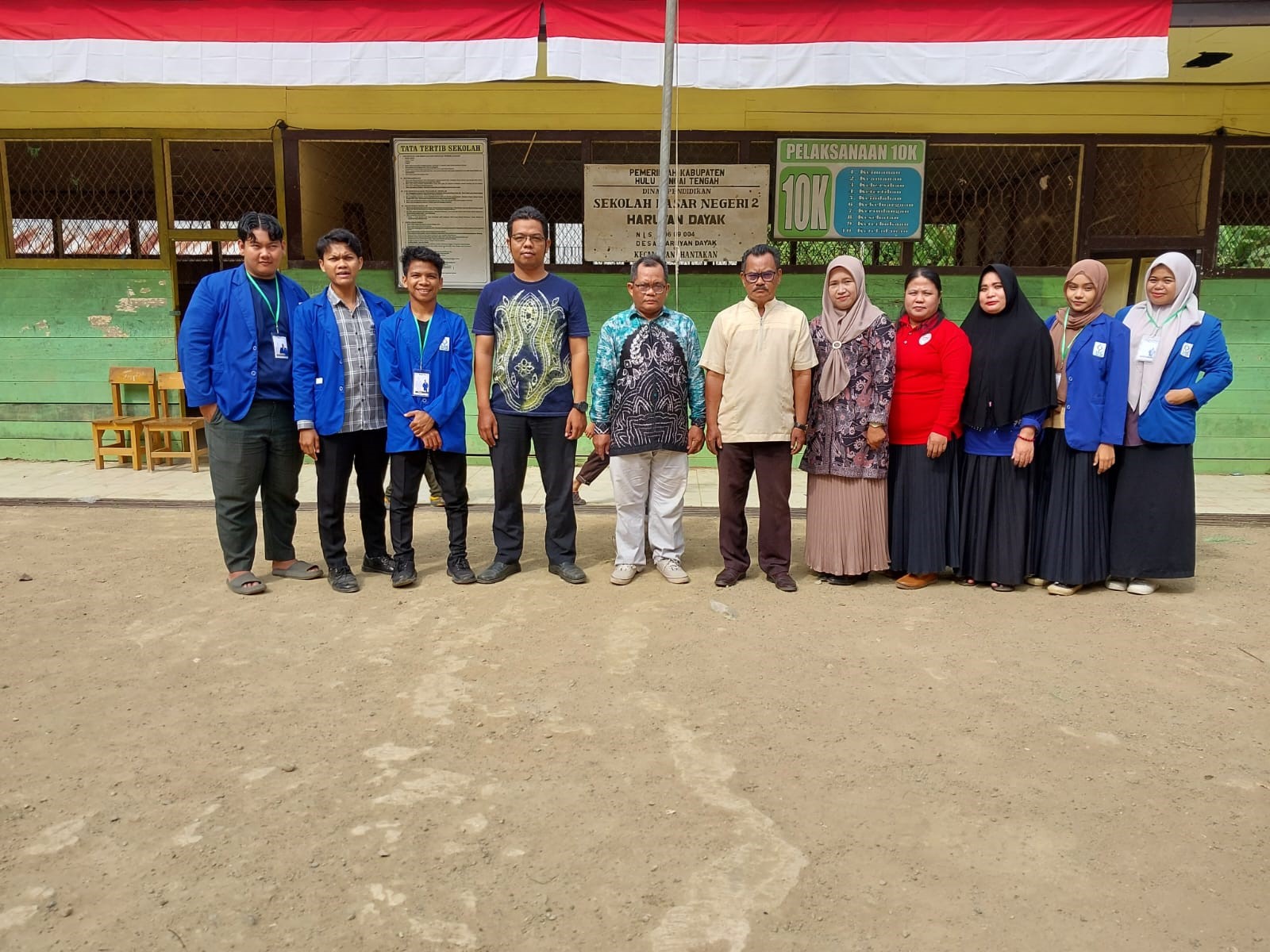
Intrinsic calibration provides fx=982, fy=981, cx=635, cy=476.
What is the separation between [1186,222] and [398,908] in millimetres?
7465

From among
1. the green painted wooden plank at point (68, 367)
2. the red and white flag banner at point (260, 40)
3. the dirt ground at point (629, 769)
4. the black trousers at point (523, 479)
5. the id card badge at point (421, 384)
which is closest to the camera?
the dirt ground at point (629, 769)

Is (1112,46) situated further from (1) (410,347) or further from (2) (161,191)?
(2) (161,191)

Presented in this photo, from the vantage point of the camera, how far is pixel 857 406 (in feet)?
14.0

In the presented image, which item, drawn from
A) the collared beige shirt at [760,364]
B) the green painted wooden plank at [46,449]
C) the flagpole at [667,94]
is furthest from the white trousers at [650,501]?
the green painted wooden plank at [46,449]

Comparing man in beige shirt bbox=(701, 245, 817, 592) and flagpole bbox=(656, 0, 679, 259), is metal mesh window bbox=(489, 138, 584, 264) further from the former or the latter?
man in beige shirt bbox=(701, 245, 817, 592)

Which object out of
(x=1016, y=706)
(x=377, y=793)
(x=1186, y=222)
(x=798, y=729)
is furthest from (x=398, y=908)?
(x=1186, y=222)

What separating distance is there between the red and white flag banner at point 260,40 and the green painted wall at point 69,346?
7.36 ft

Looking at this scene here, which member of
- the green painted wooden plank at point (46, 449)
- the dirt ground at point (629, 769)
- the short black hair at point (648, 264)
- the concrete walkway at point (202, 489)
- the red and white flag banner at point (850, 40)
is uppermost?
the red and white flag banner at point (850, 40)

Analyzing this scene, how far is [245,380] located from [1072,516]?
3632 millimetres

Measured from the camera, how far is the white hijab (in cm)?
427

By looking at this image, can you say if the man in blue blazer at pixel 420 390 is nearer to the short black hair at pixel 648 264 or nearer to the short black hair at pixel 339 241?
the short black hair at pixel 339 241

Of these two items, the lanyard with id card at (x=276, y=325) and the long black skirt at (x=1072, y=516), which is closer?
→ the lanyard with id card at (x=276, y=325)

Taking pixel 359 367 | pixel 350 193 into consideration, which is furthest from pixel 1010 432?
pixel 350 193

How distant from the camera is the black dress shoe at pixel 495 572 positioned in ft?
14.6
